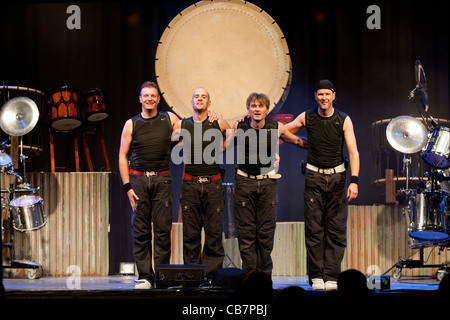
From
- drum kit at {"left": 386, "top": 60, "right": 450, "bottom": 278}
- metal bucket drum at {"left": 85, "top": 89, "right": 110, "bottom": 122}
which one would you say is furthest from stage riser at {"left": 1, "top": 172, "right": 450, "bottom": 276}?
metal bucket drum at {"left": 85, "top": 89, "right": 110, "bottom": 122}

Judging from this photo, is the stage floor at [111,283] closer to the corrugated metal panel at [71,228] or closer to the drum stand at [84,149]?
the corrugated metal panel at [71,228]

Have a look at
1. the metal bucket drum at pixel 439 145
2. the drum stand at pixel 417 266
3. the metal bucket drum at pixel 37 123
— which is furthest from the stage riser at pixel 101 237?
the metal bucket drum at pixel 439 145

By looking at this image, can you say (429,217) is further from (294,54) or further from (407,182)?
(294,54)

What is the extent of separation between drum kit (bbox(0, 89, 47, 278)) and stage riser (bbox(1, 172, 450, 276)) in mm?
227

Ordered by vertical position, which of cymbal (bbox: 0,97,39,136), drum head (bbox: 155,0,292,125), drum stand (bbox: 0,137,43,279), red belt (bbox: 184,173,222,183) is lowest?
drum stand (bbox: 0,137,43,279)

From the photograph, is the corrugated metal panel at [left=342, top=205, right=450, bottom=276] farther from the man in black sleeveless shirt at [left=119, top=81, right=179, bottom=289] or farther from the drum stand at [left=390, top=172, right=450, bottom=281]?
the man in black sleeveless shirt at [left=119, top=81, right=179, bottom=289]

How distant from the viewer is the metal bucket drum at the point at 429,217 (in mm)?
6355

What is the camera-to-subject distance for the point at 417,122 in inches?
265

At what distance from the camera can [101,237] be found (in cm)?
699

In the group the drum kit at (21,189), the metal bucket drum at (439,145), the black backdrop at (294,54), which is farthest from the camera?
the black backdrop at (294,54)

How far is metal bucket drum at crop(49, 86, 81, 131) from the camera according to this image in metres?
7.12

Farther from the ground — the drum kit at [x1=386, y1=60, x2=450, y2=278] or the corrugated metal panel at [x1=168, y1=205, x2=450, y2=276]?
the drum kit at [x1=386, y1=60, x2=450, y2=278]

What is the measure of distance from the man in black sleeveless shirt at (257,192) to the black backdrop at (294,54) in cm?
226
